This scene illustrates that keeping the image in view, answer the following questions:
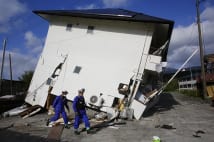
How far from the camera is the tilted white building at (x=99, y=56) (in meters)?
14.0

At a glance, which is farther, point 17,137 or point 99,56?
point 99,56

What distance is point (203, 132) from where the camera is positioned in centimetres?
1003

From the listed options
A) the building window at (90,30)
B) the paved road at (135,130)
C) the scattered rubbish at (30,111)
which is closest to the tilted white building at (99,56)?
the building window at (90,30)

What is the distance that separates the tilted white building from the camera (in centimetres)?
1403

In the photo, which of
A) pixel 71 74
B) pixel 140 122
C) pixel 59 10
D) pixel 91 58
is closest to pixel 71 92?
pixel 71 74

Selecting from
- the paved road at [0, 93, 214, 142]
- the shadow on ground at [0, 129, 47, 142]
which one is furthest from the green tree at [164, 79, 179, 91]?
the shadow on ground at [0, 129, 47, 142]

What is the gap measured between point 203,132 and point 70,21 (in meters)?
10.9

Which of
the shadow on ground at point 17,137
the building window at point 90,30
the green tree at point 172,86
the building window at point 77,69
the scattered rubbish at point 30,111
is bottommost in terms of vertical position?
the shadow on ground at point 17,137

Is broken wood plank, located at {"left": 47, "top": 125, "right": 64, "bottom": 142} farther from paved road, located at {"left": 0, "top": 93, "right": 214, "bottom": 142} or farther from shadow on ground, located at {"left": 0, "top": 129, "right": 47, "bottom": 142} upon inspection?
shadow on ground, located at {"left": 0, "top": 129, "right": 47, "bottom": 142}

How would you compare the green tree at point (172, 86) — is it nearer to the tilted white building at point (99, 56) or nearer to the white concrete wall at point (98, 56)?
the tilted white building at point (99, 56)

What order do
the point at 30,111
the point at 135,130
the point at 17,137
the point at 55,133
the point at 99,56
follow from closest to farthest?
the point at 17,137 → the point at 55,133 → the point at 135,130 → the point at 30,111 → the point at 99,56

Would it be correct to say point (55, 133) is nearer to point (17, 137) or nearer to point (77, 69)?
point (17, 137)

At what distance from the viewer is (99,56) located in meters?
14.9

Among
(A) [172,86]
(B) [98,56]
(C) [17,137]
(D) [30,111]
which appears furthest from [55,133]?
(A) [172,86]
